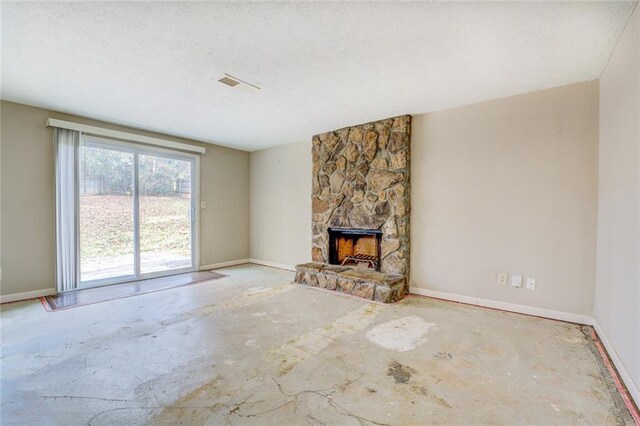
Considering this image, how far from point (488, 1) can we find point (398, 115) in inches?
77.5

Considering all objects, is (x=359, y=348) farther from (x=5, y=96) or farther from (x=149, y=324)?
(x=5, y=96)

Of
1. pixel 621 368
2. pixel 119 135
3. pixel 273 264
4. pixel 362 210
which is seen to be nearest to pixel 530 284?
pixel 621 368

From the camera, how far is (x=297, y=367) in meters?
1.92

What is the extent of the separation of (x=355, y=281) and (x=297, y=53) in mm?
2521

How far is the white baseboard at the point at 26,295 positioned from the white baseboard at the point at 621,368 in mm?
5352

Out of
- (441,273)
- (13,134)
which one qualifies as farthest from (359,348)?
(13,134)

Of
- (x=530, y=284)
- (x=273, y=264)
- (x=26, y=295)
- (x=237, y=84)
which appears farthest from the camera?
(x=273, y=264)

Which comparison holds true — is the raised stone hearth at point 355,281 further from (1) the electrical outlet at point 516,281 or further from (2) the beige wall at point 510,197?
(1) the electrical outlet at point 516,281

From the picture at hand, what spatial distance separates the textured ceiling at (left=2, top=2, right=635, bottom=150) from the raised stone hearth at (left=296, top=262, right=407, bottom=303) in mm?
2023

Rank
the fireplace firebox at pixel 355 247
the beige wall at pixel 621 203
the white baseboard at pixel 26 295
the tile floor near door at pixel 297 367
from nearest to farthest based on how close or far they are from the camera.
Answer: the tile floor near door at pixel 297 367, the beige wall at pixel 621 203, the white baseboard at pixel 26 295, the fireplace firebox at pixel 355 247

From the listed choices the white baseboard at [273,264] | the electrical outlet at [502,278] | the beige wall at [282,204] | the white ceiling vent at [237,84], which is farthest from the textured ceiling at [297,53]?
the white baseboard at [273,264]

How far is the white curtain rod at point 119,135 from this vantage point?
350cm

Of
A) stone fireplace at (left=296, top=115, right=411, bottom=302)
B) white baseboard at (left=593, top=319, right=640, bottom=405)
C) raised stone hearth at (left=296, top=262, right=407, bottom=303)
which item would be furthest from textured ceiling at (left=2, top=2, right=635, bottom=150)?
white baseboard at (left=593, top=319, right=640, bottom=405)

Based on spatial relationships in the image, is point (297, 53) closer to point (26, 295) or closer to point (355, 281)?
point (355, 281)
